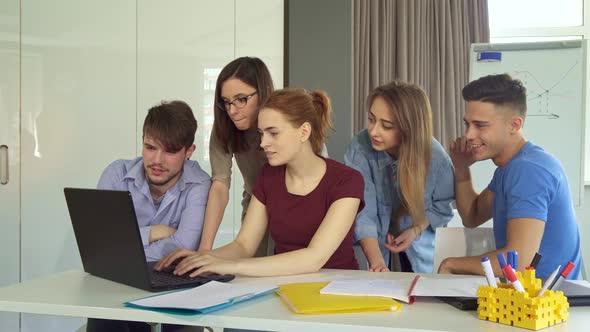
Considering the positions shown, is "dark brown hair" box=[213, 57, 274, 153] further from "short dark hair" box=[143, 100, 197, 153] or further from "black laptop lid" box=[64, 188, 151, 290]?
"black laptop lid" box=[64, 188, 151, 290]

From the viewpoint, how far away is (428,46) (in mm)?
5031

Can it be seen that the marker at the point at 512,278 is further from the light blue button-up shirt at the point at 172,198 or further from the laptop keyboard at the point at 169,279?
the light blue button-up shirt at the point at 172,198

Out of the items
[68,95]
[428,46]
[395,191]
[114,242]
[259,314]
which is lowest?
[259,314]

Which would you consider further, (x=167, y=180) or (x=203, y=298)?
(x=167, y=180)

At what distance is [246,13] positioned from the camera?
12.9 ft

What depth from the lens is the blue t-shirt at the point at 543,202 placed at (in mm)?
1854

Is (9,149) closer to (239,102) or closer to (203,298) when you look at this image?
(239,102)

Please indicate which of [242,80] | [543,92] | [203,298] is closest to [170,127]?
[242,80]

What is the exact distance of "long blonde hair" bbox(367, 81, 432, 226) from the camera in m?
2.26

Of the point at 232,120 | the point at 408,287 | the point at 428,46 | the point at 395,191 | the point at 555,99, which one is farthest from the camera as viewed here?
the point at 428,46

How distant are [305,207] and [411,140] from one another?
510 mm

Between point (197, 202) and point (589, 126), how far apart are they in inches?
146

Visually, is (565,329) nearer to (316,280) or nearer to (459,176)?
(316,280)

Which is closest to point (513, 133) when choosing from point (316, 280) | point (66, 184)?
point (316, 280)
